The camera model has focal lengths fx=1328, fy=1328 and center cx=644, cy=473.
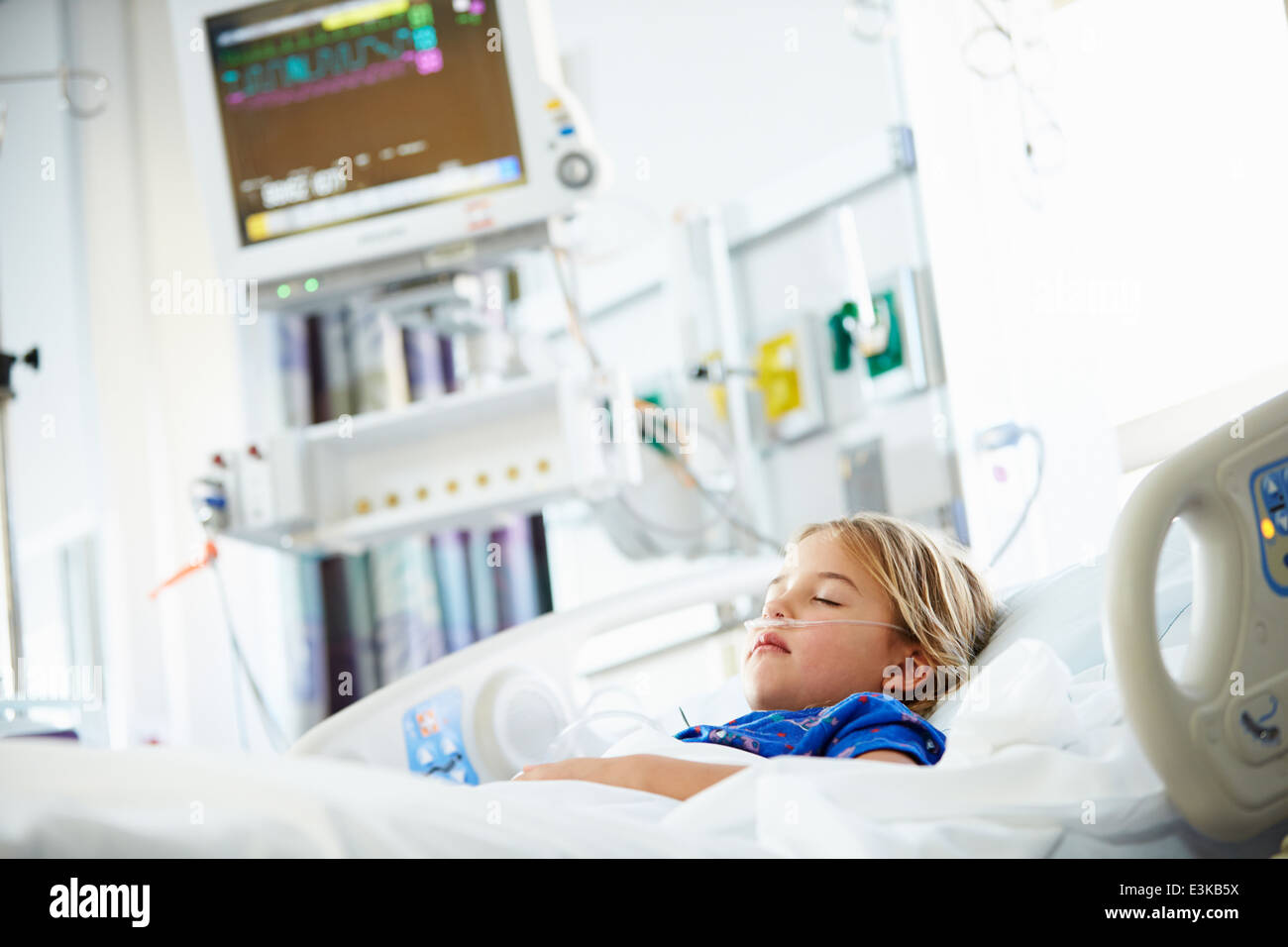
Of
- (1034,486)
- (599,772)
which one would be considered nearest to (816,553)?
(599,772)

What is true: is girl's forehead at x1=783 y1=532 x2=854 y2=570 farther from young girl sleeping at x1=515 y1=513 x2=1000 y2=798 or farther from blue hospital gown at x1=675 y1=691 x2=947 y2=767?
blue hospital gown at x1=675 y1=691 x2=947 y2=767

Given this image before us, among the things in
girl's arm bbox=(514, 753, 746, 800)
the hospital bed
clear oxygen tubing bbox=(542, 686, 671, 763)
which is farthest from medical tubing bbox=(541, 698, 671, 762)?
girl's arm bbox=(514, 753, 746, 800)

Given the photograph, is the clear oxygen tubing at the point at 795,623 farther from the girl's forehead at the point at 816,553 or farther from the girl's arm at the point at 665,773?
the girl's arm at the point at 665,773

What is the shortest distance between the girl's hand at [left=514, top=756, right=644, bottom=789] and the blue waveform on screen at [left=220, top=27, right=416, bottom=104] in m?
1.92

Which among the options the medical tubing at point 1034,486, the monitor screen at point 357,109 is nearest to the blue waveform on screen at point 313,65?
the monitor screen at point 357,109

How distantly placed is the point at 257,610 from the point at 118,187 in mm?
1244

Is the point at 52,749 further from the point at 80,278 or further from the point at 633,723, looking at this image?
the point at 80,278

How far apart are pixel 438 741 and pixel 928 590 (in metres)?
0.68

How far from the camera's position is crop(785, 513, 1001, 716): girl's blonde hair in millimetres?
1619

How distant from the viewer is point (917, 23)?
254 centimetres

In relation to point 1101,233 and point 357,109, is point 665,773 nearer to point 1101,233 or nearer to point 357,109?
point 1101,233

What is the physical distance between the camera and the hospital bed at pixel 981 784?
2.62 ft

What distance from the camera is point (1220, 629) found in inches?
43.8
